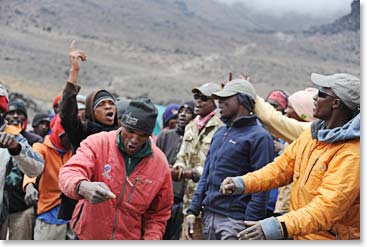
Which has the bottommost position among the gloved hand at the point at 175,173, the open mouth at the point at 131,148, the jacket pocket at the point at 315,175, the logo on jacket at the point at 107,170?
the gloved hand at the point at 175,173

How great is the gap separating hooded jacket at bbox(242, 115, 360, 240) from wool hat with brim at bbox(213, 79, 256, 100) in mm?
769

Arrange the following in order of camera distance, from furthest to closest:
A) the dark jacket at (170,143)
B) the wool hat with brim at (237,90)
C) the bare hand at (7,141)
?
the dark jacket at (170,143) < the wool hat with brim at (237,90) < the bare hand at (7,141)

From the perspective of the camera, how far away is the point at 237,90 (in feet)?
10.6

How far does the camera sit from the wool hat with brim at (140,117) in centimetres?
256

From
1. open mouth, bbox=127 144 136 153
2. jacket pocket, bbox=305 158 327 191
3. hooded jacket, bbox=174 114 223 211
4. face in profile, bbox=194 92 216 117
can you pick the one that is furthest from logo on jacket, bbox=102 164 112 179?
face in profile, bbox=194 92 216 117

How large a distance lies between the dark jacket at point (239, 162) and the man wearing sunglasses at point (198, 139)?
0.54 m

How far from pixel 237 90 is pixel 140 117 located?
0.85m

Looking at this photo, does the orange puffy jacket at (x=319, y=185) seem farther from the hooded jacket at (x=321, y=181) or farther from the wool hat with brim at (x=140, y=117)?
the wool hat with brim at (x=140, y=117)

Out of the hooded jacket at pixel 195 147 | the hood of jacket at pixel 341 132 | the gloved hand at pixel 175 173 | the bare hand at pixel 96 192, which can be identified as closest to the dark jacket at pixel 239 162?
Answer: the gloved hand at pixel 175 173

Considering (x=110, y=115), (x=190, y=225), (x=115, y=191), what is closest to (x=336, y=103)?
(x=115, y=191)

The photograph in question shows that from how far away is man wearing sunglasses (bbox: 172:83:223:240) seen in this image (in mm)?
3777

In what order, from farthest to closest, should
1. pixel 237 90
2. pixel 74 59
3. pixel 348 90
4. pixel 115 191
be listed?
pixel 237 90
pixel 74 59
pixel 115 191
pixel 348 90

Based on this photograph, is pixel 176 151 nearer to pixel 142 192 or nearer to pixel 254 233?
pixel 142 192

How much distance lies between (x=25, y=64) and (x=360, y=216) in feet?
73.0
